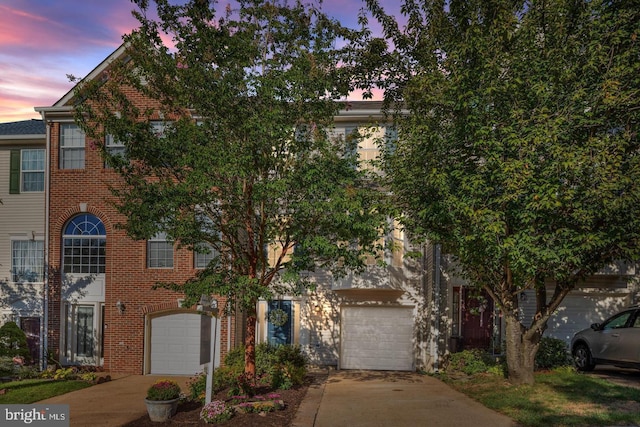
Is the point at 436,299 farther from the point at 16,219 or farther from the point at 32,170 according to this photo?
Result: the point at 16,219

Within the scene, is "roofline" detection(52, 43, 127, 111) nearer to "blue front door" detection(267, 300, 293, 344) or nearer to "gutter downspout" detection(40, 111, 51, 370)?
"gutter downspout" detection(40, 111, 51, 370)

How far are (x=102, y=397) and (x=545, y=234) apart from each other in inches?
452

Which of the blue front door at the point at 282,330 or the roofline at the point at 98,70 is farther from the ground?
the roofline at the point at 98,70

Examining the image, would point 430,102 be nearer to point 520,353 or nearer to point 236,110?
point 236,110

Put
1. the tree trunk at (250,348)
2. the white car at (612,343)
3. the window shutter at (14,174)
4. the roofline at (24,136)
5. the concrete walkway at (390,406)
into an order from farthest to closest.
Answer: the window shutter at (14,174)
the roofline at (24,136)
the white car at (612,343)
the tree trunk at (250,348)
the concrete walkway at (390,406)

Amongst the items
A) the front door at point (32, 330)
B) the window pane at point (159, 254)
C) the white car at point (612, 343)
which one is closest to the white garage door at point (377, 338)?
the white car at point (612, 343)

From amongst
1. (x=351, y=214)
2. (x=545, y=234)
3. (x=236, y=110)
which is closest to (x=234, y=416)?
(x=351, y=214)

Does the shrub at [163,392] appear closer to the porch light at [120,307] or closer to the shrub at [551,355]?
the porch light at [120,307]

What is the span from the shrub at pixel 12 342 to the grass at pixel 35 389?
100cm

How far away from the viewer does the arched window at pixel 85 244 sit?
64.2 ft

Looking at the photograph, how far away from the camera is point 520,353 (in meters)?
14.4

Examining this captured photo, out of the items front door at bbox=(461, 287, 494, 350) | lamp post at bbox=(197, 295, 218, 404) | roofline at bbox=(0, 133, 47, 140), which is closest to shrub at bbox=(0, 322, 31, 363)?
roofline at bbox=(0, 133, 47, 140)

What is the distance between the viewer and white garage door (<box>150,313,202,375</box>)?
19156 millimetres

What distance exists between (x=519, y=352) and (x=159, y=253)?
38.5ft
